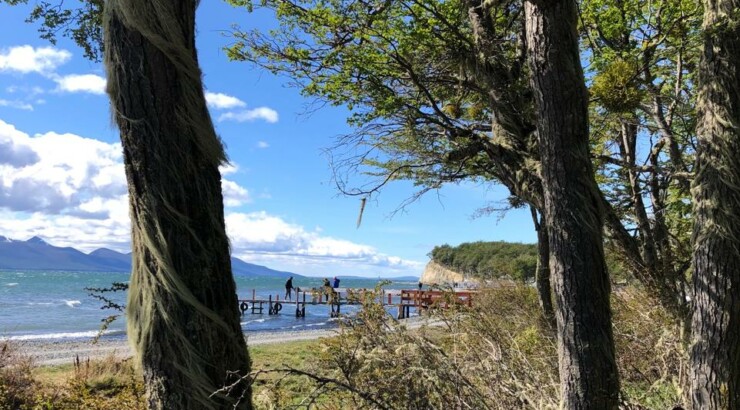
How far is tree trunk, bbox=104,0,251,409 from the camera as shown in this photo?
5.45 feet

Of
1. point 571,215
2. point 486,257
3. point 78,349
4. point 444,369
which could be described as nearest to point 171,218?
point 571,215

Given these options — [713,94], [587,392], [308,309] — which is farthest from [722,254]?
[308,309]

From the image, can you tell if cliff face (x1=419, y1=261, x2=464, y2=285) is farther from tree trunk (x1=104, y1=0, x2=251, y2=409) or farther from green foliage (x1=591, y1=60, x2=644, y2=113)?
tree trunk (x1=104, y1=0, x2=251, y2=409)

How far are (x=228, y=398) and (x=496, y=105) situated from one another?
10.2ft

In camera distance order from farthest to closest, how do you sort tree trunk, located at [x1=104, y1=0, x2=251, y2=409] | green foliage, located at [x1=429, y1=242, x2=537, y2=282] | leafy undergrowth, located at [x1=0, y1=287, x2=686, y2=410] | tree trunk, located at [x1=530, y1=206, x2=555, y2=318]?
green foliage, located at [x1=429, y1=242, x2=537, y2=282] < tree trunk, located at [x1=530, y1=206, x2=555, y2=318] < leafy undergrowth, located at [x1=0, y1=287, x2=686, y2=410] < tree trunk, located at [x1=104, y1=0, x2=251, y2=409]

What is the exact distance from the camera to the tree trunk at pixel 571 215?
2.54 metres

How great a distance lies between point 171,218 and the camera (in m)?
1.70

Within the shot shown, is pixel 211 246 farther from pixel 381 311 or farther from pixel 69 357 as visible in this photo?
pixel 69 357

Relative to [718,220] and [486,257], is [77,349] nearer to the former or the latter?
[486,257]

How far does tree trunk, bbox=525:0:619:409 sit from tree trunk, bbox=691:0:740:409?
81cm

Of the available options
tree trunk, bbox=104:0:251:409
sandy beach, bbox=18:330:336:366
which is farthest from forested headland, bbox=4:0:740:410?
sandy beach, bbox=18:330:336:366

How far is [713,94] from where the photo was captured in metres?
3.16

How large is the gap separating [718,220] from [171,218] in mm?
2893

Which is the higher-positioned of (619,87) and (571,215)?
(619,87)
